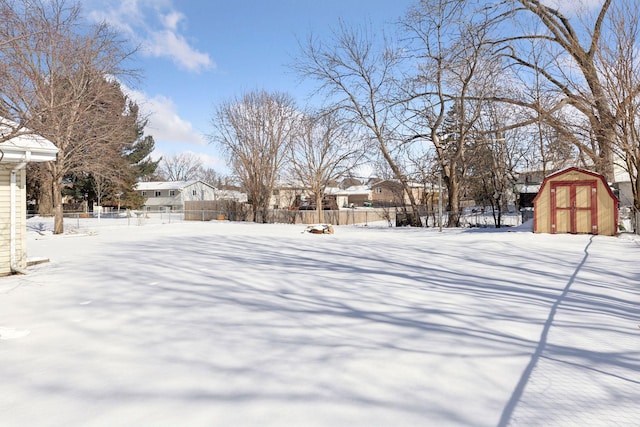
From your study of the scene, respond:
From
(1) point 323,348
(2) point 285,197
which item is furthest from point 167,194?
(1) point 323,348

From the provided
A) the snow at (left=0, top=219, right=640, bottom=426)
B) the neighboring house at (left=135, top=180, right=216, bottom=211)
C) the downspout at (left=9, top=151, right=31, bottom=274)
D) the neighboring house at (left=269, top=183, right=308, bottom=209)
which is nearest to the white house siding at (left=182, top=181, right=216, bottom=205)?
the neighboring house at (left=135, top=180, right=216, bottom=211)

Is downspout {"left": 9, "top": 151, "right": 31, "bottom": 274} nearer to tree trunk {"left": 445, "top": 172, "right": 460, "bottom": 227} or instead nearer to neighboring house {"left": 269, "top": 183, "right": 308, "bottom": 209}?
tree trunk {"left": 445, "top": 172, "right": 460, "bottom": 227}

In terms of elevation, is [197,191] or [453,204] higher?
[197,191]

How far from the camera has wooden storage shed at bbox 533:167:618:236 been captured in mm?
13695

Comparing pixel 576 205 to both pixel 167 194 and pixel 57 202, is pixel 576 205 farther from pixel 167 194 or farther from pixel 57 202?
pixel 167 194

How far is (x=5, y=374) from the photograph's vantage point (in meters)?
3.34

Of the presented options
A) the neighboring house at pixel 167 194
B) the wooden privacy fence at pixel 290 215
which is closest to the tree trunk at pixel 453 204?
the wooden privacy fence at pixel 290 215

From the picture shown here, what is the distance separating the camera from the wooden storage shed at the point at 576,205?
1370 centimetres

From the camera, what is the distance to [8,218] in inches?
325

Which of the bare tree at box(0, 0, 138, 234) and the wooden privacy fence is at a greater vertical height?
the bare tree at box(0, 0, 138, 234)

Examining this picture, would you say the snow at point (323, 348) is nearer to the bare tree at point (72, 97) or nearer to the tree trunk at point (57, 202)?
the bare tree at point (72, 97)

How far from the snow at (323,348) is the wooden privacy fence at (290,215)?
24.5 meters

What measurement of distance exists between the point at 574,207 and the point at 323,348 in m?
13.9

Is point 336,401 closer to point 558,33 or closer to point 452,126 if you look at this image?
point 558,33
